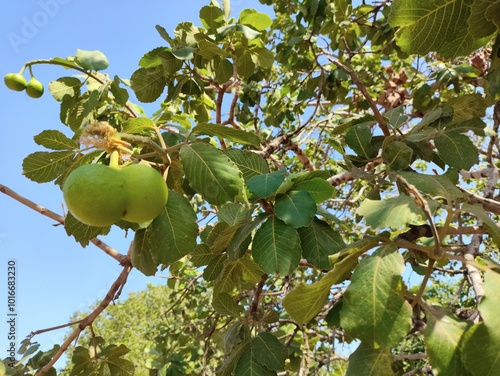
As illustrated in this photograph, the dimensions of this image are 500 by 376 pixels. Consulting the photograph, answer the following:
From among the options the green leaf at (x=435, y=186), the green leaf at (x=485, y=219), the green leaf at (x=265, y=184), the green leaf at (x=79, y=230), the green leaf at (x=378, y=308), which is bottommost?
the green leaf at (x=378, y=308)

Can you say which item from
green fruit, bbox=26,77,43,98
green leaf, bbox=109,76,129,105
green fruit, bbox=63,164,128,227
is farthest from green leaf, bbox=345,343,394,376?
A: green fruit, bbox=26,77,43,98

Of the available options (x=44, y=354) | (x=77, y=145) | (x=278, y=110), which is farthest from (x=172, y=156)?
(x=278, y=110)

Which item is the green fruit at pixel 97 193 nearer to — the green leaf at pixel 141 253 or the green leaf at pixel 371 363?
the green leaf at pixel 141 253

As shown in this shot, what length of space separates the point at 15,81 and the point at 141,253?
1111 millimetres

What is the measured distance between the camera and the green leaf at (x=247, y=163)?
1.53 metres

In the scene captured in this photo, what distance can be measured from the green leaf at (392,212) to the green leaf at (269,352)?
73 cm

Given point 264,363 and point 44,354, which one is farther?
point 44,354

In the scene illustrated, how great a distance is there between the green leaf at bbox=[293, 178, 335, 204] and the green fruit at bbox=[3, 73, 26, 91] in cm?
145

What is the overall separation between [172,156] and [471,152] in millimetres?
1052

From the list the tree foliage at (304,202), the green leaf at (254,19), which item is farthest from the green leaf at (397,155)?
the green leaf at (254,19)

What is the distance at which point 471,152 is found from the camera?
62.4 inches

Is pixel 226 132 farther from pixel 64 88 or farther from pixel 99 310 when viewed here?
pixel 64 88

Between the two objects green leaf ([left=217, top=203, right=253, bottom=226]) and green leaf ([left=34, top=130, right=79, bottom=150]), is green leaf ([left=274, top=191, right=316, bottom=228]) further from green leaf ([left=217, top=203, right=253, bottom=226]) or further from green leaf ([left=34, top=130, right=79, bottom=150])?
green leaf ([left=34, top=130, right=79, bottom=150])

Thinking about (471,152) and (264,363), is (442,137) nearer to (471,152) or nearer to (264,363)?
(471,152)
